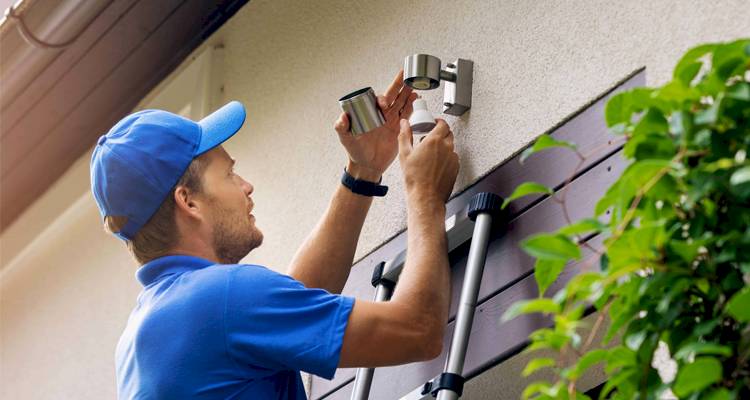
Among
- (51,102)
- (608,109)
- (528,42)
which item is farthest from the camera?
(51,102)

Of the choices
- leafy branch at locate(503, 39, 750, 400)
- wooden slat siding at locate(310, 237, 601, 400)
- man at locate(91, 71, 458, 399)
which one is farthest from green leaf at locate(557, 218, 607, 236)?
man at locate(91, 71, 458, 399)

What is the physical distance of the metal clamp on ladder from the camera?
2434mm

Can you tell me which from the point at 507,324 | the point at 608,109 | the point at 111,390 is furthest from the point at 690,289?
the point at 111,390

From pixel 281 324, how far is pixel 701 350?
1171 mm

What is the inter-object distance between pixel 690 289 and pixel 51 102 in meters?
3.60

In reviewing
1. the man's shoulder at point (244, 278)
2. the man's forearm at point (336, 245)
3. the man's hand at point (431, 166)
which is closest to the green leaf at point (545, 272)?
the man's shoulder at point (244, 278)

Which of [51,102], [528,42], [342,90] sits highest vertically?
[51,102]

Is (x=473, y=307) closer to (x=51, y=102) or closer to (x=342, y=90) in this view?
(x=342, y=90)

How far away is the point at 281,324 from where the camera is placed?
2.38m

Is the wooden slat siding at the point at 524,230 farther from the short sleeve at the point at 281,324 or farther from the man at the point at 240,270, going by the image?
the short sleeve at the point at 281,324

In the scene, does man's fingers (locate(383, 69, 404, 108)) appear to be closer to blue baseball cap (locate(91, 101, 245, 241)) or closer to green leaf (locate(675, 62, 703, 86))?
blue baseball cap (locate(91, 101, 245, 241))

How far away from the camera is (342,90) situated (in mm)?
3543

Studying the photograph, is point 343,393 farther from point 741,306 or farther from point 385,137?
point 741,306

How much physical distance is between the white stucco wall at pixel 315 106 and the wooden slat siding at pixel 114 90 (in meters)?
0.06
